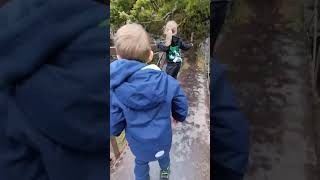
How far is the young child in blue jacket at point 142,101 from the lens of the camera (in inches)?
32.8

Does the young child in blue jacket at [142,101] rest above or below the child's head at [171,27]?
below

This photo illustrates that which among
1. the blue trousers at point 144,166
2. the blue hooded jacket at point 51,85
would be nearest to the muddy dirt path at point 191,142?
the blue trousers at point 144,166

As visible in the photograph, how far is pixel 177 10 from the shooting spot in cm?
90

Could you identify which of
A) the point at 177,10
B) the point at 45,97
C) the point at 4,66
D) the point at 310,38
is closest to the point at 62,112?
the point at 45,97

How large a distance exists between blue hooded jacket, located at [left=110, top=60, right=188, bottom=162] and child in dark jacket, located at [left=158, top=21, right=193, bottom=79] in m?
0.03

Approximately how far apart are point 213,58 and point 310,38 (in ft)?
1.15

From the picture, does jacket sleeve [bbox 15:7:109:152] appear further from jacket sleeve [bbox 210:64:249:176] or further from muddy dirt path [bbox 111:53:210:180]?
jacket sleeve [bbox 210:64:249:176]

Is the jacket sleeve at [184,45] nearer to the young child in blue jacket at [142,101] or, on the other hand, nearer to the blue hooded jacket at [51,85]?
the young child in blue jacket at [142,101]

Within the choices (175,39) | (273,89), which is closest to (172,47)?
(175,39)

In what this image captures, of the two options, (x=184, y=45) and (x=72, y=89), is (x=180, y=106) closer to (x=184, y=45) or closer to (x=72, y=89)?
(x=184, y=45)

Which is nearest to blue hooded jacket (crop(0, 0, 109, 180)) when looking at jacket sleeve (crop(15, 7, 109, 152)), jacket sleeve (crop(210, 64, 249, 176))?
jacket sleeve (crop(15, 7, 109, 152))

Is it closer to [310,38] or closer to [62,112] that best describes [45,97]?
[62,112]

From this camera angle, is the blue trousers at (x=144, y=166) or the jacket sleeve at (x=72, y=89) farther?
the blue trousers at (x=144, y=166)

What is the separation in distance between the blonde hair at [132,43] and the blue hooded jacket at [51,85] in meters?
0.03
